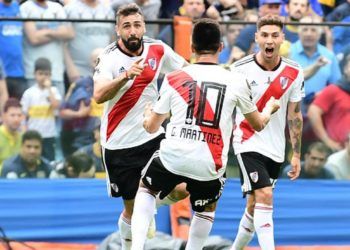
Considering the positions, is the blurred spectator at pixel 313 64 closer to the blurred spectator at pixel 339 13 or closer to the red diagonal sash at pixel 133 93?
the blurred spectator at pixel 339 13

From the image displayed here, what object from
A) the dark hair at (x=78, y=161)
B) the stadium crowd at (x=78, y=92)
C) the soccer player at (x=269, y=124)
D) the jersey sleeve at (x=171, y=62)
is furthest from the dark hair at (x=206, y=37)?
the dark hair at (x=78, y=161)

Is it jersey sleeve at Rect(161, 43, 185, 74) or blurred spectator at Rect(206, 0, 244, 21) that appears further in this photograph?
blurred spectator at Rect(206, 0, 244, 21)

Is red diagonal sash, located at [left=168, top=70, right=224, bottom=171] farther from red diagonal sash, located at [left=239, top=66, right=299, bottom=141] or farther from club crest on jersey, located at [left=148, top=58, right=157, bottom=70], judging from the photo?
red diagonal sash, located at [left=239, top=66, right=299, bottom=141]

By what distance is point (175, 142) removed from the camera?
33.2 feet

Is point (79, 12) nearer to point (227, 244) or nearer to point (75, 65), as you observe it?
point (75, 65)

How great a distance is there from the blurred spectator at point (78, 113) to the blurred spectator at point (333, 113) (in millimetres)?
2288

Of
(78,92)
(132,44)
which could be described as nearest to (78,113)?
(78,92)

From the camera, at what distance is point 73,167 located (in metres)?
13.2

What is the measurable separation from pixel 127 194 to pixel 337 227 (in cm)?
288

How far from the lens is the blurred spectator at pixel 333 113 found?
13.4 m

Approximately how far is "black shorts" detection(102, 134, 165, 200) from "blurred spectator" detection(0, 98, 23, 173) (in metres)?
1.93

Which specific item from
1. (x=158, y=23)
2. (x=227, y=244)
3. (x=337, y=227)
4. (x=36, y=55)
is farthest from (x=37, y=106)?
(x=337, y=227)

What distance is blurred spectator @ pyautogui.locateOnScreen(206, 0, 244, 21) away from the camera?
15062 mm

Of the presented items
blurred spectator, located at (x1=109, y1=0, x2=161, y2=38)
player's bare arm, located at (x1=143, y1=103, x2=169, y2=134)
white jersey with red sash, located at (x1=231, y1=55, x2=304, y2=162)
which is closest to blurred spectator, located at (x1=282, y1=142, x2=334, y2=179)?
white jersey with red sash, located at (x1=231, y1=55, x2=304, y2=162)
